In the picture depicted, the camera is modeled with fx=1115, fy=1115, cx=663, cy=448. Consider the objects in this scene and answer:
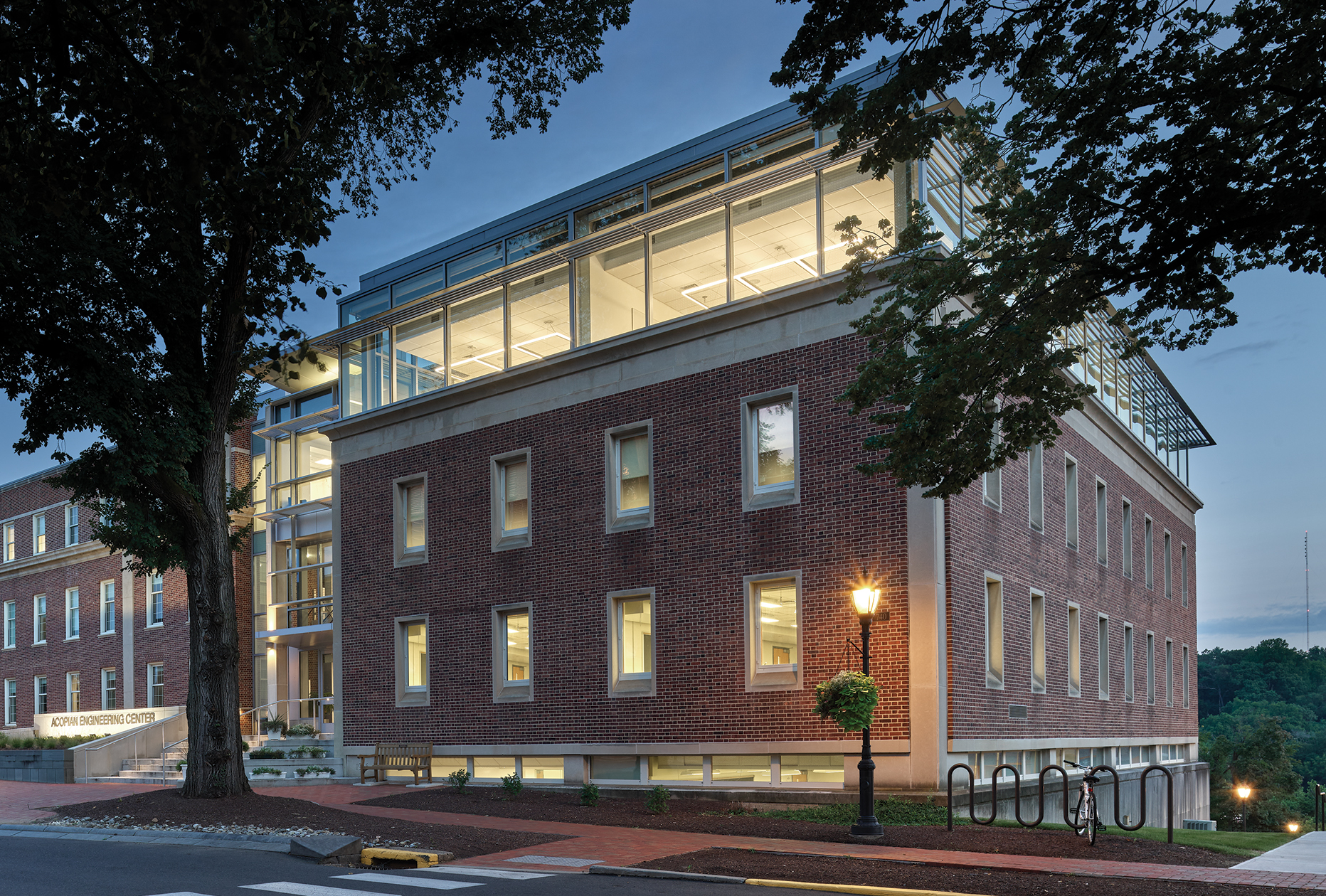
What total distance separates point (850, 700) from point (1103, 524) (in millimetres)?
14681

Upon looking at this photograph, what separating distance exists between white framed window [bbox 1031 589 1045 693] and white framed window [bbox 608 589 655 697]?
7.94 metres

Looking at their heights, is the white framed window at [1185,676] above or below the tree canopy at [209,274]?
below

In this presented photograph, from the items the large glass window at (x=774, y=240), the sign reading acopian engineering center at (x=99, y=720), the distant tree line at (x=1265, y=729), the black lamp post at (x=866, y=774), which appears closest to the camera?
the black lamp post at (x=866, y=774)

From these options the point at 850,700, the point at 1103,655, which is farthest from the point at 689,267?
the point at 1103,655

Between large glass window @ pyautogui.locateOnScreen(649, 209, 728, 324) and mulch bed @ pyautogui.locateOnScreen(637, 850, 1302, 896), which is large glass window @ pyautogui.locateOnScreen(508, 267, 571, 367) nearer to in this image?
large glass window @ pyautogui.locateOnScreen(649, 209, 728, 324)

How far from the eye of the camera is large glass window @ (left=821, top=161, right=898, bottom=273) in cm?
2092

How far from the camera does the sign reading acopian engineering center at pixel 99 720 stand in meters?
36.6

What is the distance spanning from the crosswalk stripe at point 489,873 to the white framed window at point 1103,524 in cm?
1991

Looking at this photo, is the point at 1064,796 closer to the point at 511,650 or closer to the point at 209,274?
the point at 511,650

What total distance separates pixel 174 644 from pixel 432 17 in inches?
1196

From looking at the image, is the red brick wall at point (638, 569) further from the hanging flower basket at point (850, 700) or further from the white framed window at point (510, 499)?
the hanging flower basket at point (850, 700)

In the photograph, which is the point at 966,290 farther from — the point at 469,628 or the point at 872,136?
the point at 469,628

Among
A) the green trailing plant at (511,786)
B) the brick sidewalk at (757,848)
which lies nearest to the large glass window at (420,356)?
the green trailing plant at (511,786)

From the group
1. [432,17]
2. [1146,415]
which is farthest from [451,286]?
[1146,415]
